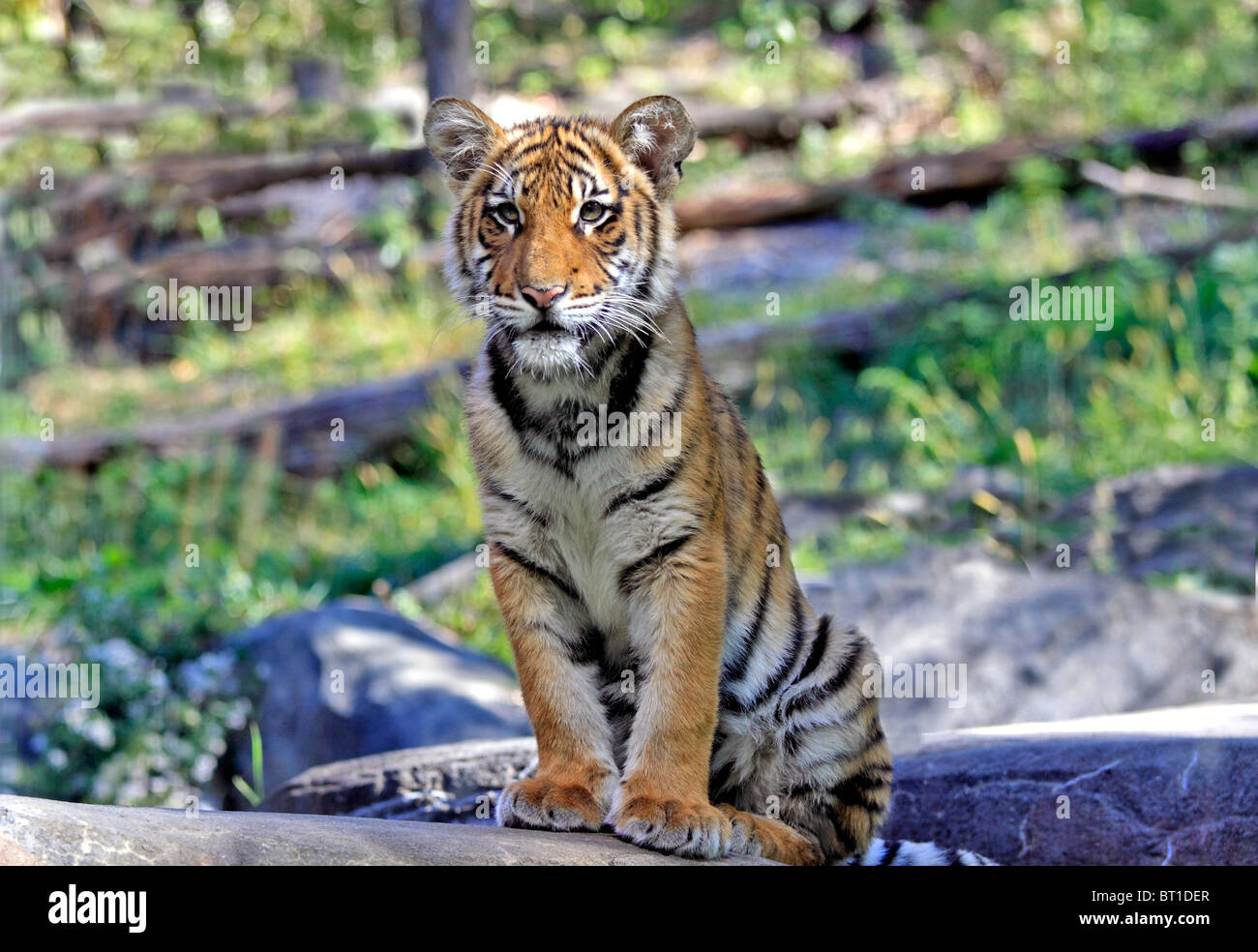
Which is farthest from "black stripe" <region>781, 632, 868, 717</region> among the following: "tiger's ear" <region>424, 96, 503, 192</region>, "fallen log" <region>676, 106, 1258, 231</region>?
"fallen log" <region>676, 106, 1258, 231</region>

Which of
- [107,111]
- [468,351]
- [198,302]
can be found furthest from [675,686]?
[107,111]

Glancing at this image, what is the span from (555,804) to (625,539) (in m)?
0.74

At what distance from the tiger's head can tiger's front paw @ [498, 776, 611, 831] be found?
113 cm

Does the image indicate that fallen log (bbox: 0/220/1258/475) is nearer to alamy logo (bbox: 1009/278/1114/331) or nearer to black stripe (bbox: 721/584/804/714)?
alamy logo (bbox: 1009/278/1114/331)

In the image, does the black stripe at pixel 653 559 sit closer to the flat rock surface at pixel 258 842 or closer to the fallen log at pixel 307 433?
the flat rock surface at pixel 258 842

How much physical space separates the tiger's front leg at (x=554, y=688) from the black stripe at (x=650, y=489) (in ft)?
0.92

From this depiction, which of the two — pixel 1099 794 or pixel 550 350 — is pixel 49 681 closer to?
pixel 550 350

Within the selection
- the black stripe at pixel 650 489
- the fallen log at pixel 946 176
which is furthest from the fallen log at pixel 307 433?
the black stripe at pixel 650 489

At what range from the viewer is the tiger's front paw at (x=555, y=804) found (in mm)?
3549

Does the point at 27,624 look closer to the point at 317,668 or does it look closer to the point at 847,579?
the point at 317,668

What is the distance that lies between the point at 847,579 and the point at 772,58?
272 centimetres

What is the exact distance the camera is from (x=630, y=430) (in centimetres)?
367
